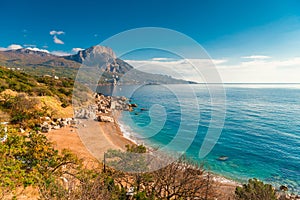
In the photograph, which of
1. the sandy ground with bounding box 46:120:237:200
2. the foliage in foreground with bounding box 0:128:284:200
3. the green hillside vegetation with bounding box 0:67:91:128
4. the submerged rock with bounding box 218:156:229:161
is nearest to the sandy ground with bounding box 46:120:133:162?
the sandy ground with bounding box 46:120:237:200

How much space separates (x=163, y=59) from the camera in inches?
282

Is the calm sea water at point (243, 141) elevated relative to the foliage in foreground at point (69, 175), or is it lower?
lower

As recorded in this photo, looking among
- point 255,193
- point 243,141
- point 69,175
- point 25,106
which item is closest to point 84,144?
point 69,175

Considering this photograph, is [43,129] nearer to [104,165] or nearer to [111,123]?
[111,123]

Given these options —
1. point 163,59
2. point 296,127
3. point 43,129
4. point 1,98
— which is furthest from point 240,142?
point 1,98

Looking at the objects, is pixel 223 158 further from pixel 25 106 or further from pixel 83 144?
pixel 25 106

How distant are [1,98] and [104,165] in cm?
2167

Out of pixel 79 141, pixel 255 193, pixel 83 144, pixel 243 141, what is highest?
pixel 79 141

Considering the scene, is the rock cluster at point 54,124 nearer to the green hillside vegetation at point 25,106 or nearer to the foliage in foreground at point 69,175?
the green hillside vegetation at point 25,106

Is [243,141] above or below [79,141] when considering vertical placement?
below

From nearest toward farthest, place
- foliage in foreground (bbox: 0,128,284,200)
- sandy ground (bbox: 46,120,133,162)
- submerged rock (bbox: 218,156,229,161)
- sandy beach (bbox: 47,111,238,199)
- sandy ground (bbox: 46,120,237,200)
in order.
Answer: foliage in foreground (bbox: 0,128,284,200), sandy beach (bbox: 47,111,238,199), sandy ground (bbox: 46,120,237,200), sandy ground (bbox: 46,120,133,162), submerged rock (bbox: 218,156,229,161)

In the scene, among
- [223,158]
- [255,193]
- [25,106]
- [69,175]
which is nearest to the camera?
[69,175]

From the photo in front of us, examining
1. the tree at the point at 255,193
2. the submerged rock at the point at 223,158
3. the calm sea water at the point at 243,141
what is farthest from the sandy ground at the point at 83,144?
the submerged rock at the point at 223,158

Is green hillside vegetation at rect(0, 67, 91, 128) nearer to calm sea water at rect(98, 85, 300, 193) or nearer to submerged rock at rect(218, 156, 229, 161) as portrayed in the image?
calm sea water at rect(98, 85, 300, 193)
